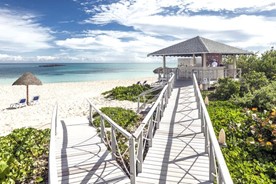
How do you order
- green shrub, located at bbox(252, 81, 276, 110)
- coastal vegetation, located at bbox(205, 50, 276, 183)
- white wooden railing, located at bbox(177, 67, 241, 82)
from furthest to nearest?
white wooden railing, located at bbox(177, 67, 241, 82)
green shrub, located at bbox(252, 81, 276, 110)
coastal vegetation, located at bbox(205, 50, 276, 183)

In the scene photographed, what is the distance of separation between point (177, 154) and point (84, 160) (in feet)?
7.04

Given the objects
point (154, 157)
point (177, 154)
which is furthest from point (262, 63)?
point (154, 157)

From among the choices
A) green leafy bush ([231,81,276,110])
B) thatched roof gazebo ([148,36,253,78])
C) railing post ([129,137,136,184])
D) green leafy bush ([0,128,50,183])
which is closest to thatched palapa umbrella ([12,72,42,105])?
thatched roof gazebo ([148,36,253,78])

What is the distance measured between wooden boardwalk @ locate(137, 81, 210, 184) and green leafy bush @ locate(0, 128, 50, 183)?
2425 mm

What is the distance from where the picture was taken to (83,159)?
566 centimetres

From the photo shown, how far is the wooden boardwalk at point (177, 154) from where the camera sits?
4691mm

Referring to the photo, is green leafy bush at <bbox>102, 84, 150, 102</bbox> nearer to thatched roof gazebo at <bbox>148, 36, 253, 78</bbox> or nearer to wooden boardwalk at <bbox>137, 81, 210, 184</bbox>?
thatched roof gazebo at <bbox>148, 36, 253, 78</bbox>

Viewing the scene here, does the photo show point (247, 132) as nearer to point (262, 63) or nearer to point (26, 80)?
point (262, 63)

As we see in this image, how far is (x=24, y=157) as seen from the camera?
6062mm

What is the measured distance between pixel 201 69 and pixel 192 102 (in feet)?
23.7

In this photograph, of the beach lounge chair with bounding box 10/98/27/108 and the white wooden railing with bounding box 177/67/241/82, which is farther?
the beach lounge chair with bounding box 10/98/27/108

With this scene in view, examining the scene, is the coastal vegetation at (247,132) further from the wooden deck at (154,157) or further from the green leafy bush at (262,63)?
the green leafy bush at (262,63)

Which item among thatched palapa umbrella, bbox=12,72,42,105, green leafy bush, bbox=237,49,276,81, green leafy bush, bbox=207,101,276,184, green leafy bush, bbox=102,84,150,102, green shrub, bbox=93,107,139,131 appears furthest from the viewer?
thatched palapa umbrella, bbox=12,72,42,105

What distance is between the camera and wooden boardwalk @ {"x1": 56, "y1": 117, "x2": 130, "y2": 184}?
4.72 m
